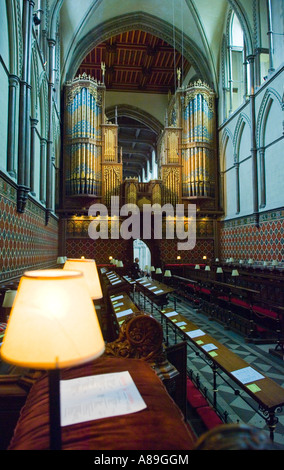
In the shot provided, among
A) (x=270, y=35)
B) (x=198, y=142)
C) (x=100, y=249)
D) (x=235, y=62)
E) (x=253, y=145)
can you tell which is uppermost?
(x=235, y=62)

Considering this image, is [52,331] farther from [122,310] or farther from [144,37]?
[144,37]

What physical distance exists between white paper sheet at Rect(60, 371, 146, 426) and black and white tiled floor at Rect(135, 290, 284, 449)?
1.66 meters

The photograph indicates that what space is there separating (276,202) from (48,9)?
10.9 meters

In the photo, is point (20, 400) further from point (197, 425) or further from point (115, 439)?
point (197, 425)

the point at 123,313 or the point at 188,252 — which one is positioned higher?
the point at 188,252

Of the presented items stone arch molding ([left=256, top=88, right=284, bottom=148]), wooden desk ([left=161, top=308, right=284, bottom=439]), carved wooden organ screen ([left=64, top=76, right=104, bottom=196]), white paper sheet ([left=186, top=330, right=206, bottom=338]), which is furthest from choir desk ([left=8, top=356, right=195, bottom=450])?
carved wooden organ screen ([left=64, top=76, right=104, bottom=196])

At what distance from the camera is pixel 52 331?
1000 millimetres

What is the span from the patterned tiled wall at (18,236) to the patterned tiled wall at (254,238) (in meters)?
8.31

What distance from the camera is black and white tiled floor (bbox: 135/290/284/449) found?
367cm

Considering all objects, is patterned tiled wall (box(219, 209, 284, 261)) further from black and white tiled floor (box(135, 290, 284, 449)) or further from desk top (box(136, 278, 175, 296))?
desk top (box(136, 278, 175, 296))

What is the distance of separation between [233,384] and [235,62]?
1632 centimetres

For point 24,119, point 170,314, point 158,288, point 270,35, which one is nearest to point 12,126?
point 24,119

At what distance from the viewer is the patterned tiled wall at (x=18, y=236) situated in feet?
21.0

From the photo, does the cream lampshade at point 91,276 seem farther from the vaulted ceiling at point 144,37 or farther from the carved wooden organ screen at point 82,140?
the vaulted ceiling at point 144,37
